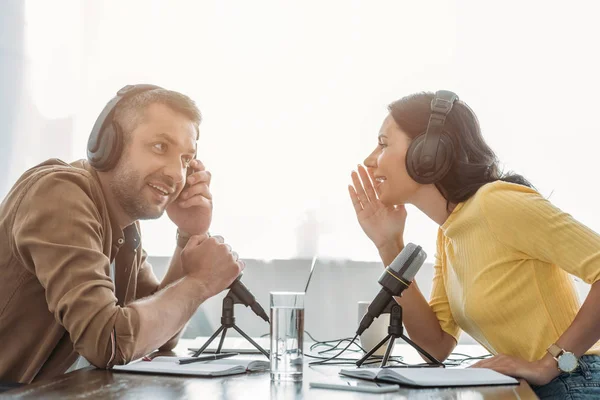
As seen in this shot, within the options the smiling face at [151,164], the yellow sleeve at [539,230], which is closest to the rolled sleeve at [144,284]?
the smiling face at [151,164]

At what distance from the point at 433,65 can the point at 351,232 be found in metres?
0.72

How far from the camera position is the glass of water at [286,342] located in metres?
1.18

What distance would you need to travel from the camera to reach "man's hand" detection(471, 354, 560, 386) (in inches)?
51.0

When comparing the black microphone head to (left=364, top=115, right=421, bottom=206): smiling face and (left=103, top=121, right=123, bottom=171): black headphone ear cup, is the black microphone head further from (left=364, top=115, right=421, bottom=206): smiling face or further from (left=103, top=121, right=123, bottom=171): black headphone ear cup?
(left=103, top=121, right=123, bottom=171): black headphone ear cup

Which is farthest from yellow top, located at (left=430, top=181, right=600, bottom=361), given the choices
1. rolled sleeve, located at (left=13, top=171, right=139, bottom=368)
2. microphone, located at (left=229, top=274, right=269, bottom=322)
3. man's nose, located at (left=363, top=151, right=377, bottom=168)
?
rolled sleeve, located at (left=13, top=171, right=139, bottom=368)

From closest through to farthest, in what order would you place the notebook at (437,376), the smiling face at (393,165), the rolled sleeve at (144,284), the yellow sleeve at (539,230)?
the notebook at (437,376), the yellow sleeve at (539,230), the smiling face at (393,165), the rolled sleeve at (144,284)

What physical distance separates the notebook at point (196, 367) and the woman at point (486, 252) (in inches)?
18.4

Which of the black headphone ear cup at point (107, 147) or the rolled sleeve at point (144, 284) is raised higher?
the black headphone ear cup at point (107, 147)

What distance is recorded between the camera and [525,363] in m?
1.32

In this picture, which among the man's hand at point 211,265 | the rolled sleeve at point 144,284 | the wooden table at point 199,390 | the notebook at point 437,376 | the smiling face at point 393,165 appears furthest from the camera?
the rolled sleeve at point 144,284

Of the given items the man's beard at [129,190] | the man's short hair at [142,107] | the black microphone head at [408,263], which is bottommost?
the black microphone head at [408,263]

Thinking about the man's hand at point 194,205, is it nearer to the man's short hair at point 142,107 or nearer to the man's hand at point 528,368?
the man's short hair at point 142,107

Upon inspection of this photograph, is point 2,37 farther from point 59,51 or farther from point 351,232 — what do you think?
point 351,232

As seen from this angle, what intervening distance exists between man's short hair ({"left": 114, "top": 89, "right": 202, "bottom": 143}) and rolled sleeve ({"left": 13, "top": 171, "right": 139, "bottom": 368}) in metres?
0.27
